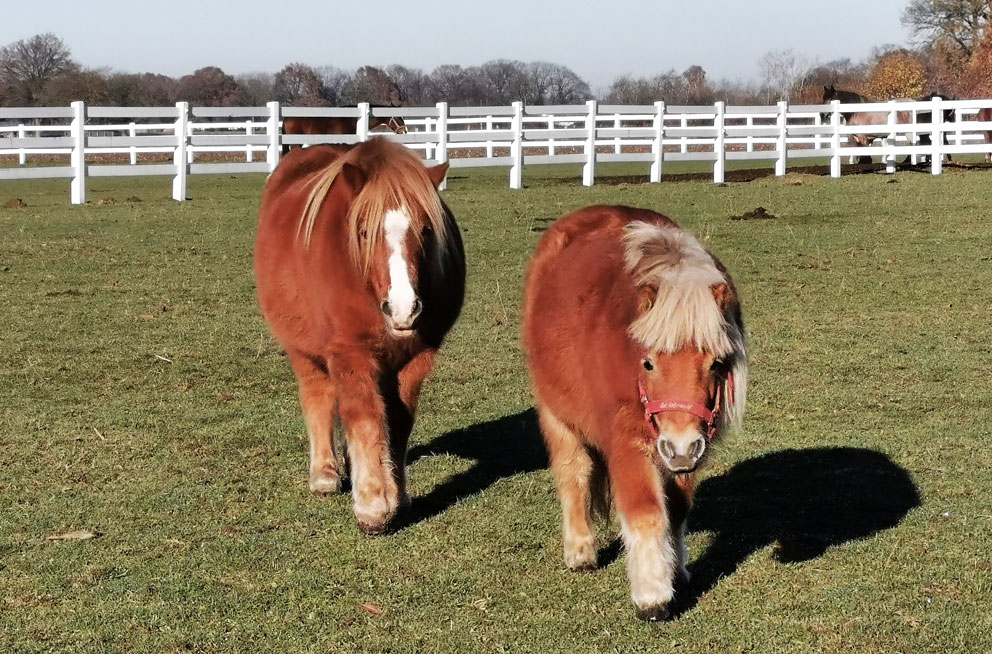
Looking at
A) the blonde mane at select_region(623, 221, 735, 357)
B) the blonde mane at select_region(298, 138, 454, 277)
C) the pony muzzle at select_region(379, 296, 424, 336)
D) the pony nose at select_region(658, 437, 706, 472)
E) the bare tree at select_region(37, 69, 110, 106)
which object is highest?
the bare tree at select_region(37, 69, 110, 106)

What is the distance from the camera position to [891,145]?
25.0m

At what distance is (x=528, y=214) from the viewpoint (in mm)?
16891

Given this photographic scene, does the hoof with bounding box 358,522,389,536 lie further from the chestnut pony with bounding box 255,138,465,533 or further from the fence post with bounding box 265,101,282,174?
the fence post with bounding box 265,101,282,174

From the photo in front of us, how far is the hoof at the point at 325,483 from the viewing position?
577 centimetres

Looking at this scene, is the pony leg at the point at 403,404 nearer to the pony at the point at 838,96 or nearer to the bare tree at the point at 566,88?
the pony at the point at 838,96

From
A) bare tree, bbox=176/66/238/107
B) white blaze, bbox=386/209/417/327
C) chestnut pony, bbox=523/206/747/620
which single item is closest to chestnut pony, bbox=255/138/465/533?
white blaze, bbox=386/209/417/327

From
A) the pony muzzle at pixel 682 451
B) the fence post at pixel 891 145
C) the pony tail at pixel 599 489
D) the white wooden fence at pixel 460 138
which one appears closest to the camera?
the pony muzzle at pixel 682 451

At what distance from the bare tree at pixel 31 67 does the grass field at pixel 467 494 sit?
192ft

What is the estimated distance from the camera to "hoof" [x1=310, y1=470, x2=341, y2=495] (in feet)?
18.9

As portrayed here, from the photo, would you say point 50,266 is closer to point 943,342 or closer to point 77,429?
point 77,429

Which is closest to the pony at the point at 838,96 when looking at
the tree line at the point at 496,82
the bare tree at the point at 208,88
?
the tree line at the point at 496,82

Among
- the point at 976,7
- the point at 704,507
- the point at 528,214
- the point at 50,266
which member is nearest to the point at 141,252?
the point at 50,266

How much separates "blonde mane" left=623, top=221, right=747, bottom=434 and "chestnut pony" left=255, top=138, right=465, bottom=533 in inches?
47.7

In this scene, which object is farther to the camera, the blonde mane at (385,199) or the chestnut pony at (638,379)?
the blonde mane at (385,199)
